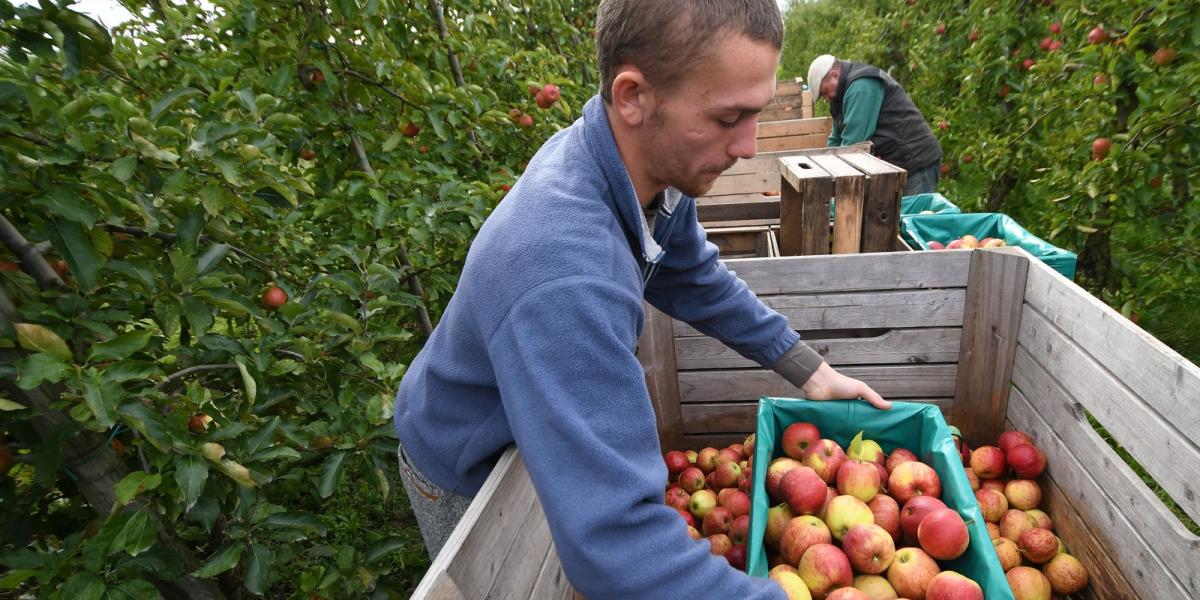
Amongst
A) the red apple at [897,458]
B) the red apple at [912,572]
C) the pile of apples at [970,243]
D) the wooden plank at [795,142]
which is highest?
the pile of apples at [970,243]

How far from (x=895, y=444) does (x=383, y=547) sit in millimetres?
1545

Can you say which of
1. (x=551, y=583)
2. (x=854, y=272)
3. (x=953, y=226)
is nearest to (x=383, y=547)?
(x=551, y=583)

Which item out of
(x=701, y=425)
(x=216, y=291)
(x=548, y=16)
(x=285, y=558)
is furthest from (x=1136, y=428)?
(x=548, y=16)

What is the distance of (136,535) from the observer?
3.80 ft

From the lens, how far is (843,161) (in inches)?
110

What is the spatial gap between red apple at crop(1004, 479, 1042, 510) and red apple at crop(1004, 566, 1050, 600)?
262 mm

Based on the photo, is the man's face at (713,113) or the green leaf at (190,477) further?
the green leaf at (190,477)

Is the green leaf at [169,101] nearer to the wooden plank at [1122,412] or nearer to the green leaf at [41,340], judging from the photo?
the green leaf at [41,340]

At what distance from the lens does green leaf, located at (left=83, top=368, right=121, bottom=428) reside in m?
1.06

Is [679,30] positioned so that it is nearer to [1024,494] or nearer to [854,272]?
[854,272]

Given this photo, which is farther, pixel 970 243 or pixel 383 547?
pixel 970 243

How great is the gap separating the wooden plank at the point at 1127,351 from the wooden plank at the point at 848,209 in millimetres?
637

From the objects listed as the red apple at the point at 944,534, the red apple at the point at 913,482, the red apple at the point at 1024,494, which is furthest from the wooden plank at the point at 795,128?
the red apple at the point at 944,534

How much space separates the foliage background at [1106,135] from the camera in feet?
9.34
